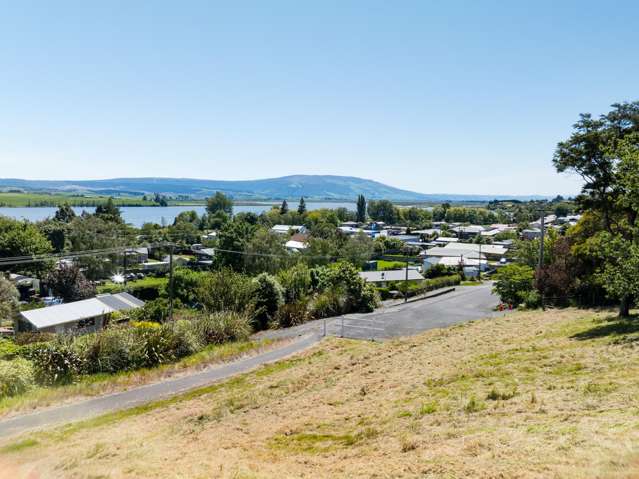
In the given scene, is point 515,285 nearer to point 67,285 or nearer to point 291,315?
point 291,315

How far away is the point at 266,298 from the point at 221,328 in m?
7.12

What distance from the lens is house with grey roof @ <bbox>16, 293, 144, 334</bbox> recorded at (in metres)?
29.5

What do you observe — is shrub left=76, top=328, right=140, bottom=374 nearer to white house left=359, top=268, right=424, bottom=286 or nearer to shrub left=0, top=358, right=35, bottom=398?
shrub left=0, top=358, right=35, bottom=398

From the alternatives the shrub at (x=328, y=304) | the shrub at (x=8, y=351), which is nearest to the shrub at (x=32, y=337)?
the shrub at (x=8, y=351)

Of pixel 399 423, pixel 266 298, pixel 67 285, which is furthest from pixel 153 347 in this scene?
pixel 67 285

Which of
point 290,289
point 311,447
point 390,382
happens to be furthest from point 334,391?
point 290,289

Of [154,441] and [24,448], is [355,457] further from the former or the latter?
[24,448]

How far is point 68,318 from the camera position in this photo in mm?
30328

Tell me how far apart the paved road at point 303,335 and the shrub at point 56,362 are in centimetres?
351

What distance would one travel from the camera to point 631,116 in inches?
834

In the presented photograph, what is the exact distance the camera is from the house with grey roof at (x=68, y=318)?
2945 centimetres

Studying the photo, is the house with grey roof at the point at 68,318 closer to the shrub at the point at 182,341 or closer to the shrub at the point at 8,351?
the shrub at the point at 8,351

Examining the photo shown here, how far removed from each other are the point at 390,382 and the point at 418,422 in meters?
4.82

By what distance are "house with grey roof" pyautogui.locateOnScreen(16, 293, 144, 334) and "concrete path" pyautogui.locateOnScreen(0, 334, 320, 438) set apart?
13.0 m
